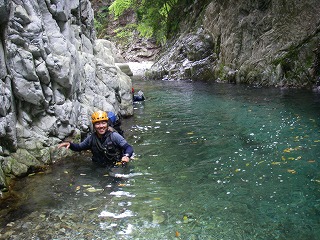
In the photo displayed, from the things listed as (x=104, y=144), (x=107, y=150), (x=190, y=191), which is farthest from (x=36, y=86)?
(x=190, y=191)

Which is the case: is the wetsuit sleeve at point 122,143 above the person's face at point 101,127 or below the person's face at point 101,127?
below

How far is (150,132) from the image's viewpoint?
11422mm

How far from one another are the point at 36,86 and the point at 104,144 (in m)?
2.06

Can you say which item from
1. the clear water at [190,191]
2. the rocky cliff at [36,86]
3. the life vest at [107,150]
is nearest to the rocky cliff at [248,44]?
the clear water at [190,191]

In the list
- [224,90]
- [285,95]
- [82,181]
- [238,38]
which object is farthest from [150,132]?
[238,38]

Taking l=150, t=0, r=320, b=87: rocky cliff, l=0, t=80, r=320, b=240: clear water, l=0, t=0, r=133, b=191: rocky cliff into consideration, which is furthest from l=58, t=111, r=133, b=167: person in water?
l=150, t=0, r=320, b=87: rocky cliff

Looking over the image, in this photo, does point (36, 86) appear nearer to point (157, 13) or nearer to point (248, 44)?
point (248, 44)

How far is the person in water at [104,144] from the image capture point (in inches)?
294

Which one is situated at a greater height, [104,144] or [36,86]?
[36,86]

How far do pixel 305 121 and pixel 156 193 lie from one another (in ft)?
21.7

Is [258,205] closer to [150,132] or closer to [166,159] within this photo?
[166,159]

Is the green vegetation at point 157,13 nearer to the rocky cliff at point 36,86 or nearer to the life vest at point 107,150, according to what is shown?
the rocky cliff at point 36,86

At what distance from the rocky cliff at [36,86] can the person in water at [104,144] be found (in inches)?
35.8

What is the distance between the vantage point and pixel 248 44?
78.1 feet
